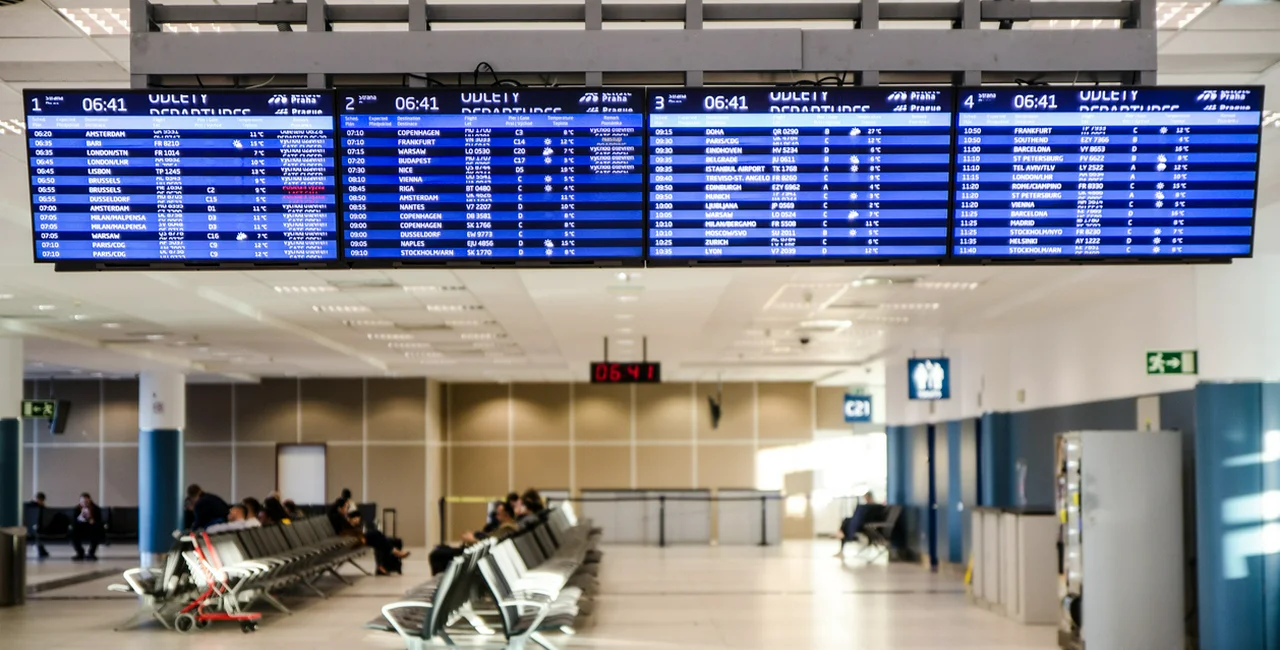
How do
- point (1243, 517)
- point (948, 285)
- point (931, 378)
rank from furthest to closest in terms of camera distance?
point (931, 378), point (948, 285), point (1243, 517)

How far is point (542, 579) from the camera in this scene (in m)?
11.9

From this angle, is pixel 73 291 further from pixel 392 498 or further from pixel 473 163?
pixel 392 498

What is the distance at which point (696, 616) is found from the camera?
13.9 m

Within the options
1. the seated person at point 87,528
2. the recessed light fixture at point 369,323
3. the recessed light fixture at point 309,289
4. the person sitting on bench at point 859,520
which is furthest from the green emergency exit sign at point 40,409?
the person sitting on bench at point 859,520

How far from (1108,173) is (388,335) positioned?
15197 millimetres

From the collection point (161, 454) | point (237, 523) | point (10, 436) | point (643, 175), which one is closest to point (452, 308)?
point (237, 523)

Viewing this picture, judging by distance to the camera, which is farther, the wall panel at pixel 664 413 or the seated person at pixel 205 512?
the wall panel at pixel 664 413

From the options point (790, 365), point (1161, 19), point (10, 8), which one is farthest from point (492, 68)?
point (790, 365)

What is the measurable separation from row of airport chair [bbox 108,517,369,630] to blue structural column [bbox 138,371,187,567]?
8359 millimetres

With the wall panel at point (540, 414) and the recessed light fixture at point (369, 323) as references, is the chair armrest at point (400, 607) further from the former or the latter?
the wall panel at point (540, 414)

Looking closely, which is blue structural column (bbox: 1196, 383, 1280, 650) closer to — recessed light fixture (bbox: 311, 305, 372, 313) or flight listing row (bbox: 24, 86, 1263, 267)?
flight listing row (bbox: 24, 86, 1263, 267)

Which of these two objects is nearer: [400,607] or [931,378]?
[400,607]

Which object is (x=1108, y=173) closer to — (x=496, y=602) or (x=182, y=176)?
(x=182, y=176)

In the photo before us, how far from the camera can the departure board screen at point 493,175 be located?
5.26m
